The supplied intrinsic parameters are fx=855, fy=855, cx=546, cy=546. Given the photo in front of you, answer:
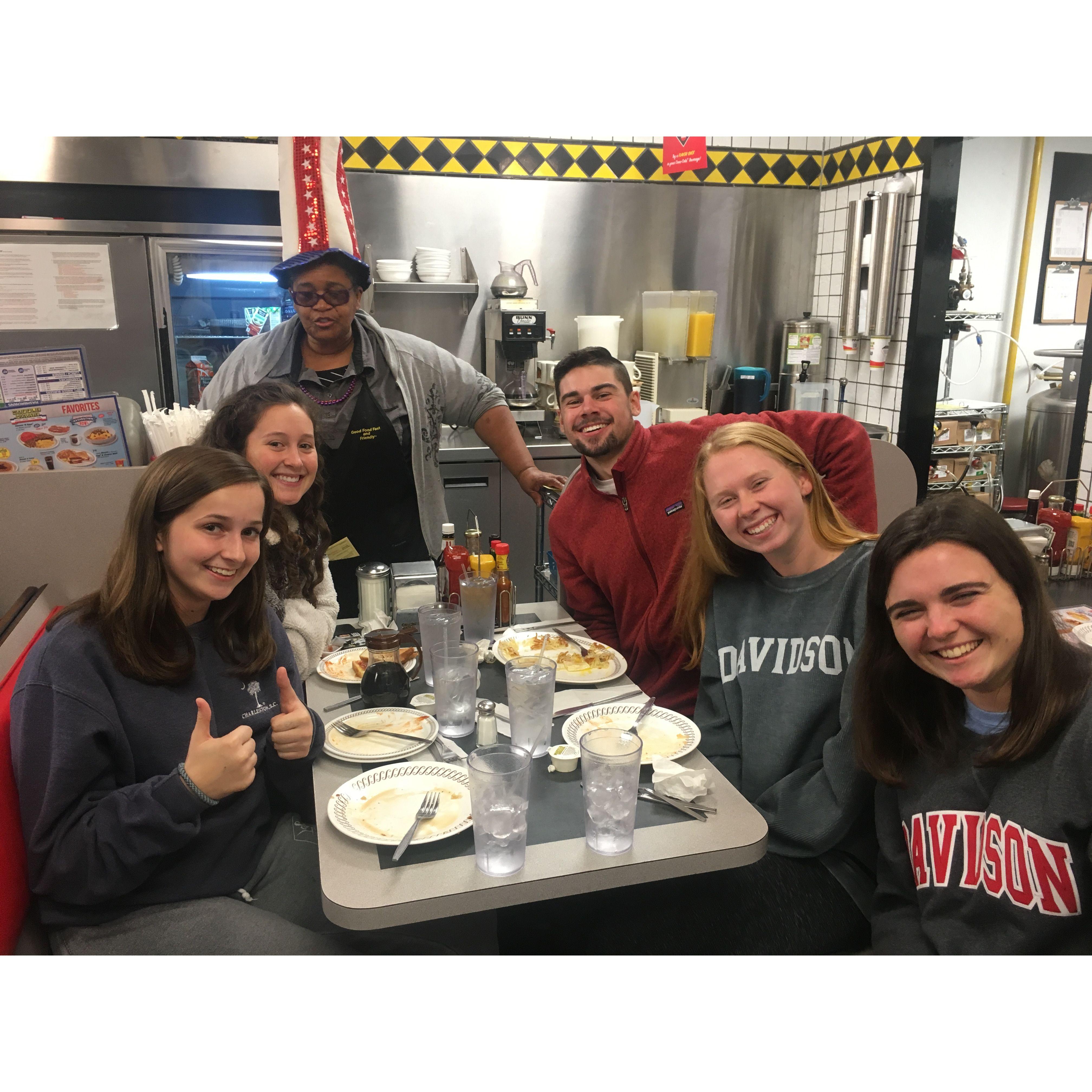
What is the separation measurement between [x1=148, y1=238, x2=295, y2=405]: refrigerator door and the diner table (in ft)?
10.3

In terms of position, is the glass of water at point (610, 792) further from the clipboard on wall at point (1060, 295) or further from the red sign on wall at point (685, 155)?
the clipboard on wall at point (1060, 295)

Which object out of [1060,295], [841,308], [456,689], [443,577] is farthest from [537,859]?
[1060,295]

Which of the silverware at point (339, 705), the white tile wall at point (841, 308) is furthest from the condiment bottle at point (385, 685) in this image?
the white tile wall at point (841, 308)

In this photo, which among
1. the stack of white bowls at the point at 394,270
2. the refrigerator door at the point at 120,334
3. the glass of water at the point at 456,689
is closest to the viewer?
the glass of water at the point at 456,689

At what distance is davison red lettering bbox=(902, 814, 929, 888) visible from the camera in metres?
1.43

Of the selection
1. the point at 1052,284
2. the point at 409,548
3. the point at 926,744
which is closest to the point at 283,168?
the point at 409,548

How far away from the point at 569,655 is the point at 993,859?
39.3 inches

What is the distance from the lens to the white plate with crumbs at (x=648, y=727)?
64.7 inches

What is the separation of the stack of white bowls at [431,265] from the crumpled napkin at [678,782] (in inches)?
140

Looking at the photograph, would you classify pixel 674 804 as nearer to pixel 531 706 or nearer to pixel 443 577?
pixel 531 706

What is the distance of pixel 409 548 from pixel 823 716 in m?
1.87

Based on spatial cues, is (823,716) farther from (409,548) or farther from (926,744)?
(409,548)

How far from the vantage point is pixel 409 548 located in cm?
325

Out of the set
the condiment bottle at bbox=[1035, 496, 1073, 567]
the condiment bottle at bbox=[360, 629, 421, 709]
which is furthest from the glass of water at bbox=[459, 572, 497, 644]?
the condiment bottle at bbox=[1035, 496, 1073, 567]
